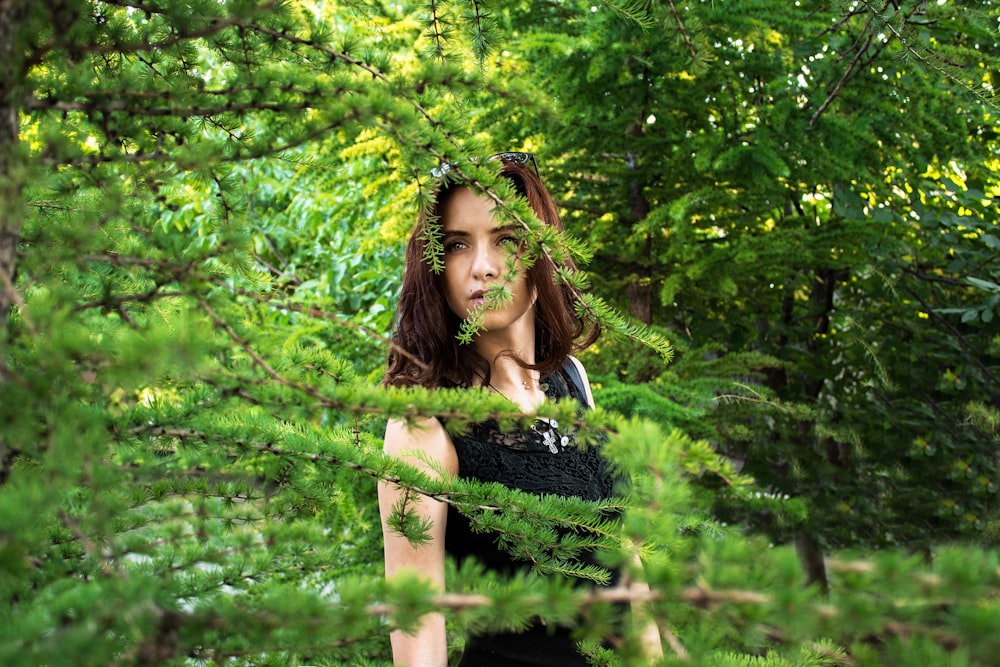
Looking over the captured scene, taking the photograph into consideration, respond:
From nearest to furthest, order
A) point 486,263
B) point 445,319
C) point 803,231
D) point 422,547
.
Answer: point 422,547 < point 486,263 < point 445,319 < point 803,231

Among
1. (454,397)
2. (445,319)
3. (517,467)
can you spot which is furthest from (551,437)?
(454,397)

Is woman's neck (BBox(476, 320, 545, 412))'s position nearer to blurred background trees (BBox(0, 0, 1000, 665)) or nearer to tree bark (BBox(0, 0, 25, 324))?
blurred background trees (BBox(0, 0, 1000, 665))

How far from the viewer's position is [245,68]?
3.45 feet

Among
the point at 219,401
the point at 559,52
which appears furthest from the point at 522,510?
the point at 559,52

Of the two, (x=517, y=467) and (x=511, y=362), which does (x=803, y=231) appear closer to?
(x=511, y=362)

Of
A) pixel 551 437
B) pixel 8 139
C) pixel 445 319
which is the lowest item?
pixel 551 437

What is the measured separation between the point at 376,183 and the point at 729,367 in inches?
56.1

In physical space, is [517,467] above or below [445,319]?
below

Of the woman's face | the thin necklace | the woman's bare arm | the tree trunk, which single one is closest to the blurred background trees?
the tree trunk

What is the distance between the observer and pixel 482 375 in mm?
1693

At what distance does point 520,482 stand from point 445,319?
1.20 feet

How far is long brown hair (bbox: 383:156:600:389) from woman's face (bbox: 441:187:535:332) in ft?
0.11

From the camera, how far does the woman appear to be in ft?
4.69

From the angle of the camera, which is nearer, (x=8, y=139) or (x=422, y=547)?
(x=8, y=139)
